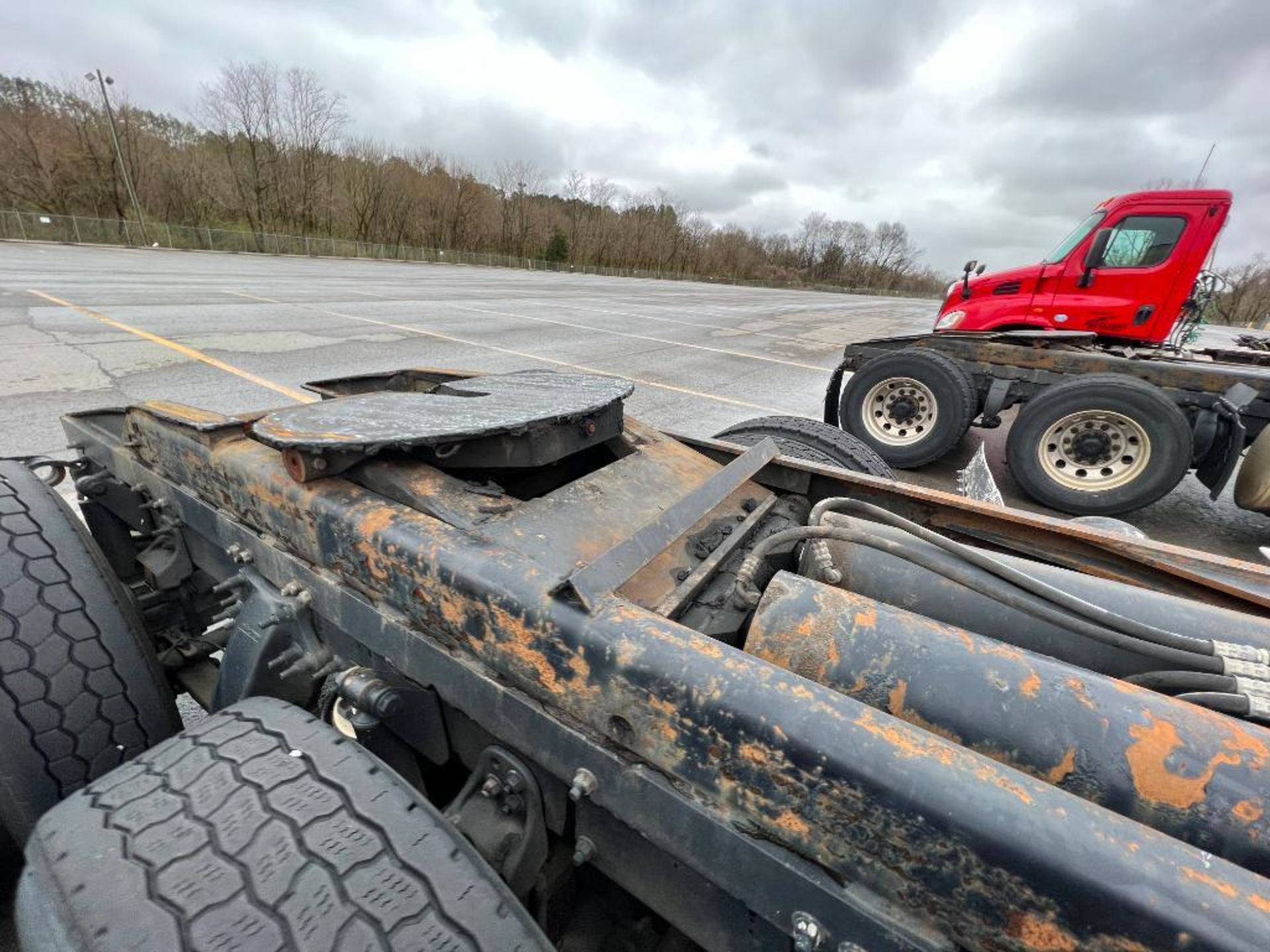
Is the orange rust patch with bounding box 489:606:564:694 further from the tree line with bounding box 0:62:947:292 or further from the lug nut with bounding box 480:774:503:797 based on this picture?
the tree line with bounding box 0:62:947:292

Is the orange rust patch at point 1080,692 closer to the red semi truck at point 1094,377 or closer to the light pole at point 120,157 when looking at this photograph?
the red semi truck at point 1094,377

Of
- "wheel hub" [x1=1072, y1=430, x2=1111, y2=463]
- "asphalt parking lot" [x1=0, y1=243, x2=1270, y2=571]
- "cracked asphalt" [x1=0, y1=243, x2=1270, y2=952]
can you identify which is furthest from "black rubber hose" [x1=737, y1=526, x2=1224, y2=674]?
"wheel hub" [x1=1072, y1=430, x2=1111, y2=463]

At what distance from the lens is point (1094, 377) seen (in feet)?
16.1

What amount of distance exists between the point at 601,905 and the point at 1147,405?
5525 millimetres

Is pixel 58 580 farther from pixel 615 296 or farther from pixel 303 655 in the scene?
pixel 615 296

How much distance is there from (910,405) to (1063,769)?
217 inches

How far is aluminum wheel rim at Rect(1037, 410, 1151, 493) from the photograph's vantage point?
4879 mm

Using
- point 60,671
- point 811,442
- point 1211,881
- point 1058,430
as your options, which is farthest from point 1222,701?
point 1058,430

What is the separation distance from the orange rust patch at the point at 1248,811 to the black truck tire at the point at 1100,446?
4986mm

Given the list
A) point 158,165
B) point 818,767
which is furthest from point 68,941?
point 158,165

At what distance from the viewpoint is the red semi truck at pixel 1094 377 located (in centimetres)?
476

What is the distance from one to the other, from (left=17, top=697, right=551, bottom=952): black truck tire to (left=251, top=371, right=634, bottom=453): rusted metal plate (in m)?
0.68

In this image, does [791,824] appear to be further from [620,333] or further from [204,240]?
[204,240]

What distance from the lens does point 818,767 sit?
844 mm
